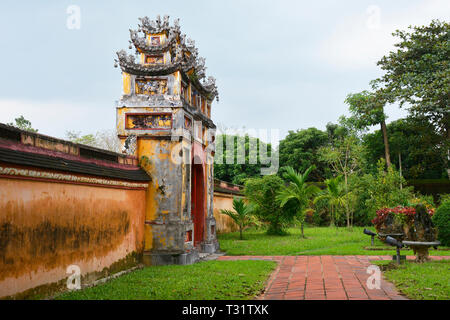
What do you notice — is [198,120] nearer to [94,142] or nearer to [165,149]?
[165,149]

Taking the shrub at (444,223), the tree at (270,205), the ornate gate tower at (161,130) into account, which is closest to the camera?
the ornate gate tower at (161,130)

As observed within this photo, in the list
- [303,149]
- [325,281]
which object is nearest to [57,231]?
[325,281]

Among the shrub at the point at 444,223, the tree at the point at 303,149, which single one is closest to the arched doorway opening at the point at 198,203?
the shrub at the point at 444,223

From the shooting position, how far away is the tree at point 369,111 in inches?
901

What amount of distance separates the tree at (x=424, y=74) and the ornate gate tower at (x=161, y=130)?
1515 centimetres

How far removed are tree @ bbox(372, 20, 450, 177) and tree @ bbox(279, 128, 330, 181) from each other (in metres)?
9.85

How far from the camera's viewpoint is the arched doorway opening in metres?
12.0

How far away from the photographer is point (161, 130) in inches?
370

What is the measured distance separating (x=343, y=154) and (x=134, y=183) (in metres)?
17.3

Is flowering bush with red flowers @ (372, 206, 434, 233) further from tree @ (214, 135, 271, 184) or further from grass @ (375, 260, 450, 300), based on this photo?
tree @ (214, 135, 271, 184)

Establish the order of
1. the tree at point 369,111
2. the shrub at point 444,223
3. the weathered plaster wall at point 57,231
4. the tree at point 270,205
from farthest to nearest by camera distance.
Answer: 1. the tree at point 369,111
2. the tree at point 270,205
3. the shrub at point 444,223
4. the weathered plaster wall at point 57,231

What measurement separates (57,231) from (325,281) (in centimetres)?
436

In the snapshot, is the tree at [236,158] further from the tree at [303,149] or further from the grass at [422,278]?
the grass at [422,278]
